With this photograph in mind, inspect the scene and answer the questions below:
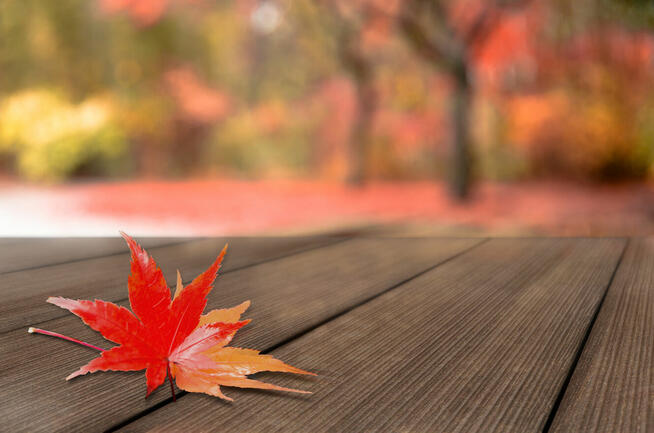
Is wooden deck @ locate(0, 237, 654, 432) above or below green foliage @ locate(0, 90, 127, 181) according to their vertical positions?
below

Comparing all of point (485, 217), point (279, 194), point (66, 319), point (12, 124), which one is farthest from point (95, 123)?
point (66, 319)

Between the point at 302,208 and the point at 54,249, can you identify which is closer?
the point at 54,249

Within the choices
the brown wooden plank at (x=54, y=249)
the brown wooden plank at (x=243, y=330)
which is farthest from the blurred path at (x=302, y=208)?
the brown wooden plank at (x=243, y=330)

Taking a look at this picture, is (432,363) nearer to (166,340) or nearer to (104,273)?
(166,340)

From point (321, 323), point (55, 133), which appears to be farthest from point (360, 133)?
point (321, 323)

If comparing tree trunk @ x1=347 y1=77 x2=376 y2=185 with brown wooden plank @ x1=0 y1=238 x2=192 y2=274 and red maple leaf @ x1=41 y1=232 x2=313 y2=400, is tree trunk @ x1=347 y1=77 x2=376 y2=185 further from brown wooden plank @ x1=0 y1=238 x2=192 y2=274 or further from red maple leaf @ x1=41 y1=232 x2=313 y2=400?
red maple leaf @ x1=41 y1=232 x2=313 y2=400

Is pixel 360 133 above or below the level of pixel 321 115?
below

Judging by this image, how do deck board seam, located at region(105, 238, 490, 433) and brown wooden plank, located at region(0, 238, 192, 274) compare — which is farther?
brown wooden plank, located at region(0, 238, 192, 274)

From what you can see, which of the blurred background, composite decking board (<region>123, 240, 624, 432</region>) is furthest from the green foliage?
composite decking board (<region>123, 240, 624, 432</region>)
